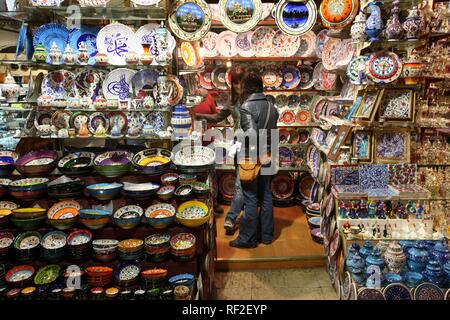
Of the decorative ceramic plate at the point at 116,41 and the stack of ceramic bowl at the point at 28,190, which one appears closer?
the stack of ceramic bowl at the point at 28,190

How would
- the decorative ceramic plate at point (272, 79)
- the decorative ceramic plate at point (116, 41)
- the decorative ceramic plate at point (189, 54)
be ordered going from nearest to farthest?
the decorative ceramic plate at point (116, 41) < the decorative ceramic plate at point (189, 54) < the decorative ceramic plate at point (272, 79)

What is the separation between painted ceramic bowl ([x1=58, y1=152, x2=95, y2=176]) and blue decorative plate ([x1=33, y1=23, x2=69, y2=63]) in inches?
33.0

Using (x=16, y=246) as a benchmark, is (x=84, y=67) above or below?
above

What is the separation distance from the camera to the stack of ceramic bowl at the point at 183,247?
8.45 ft

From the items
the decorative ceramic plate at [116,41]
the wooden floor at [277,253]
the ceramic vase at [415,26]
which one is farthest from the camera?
the wooden floor at [277,253]

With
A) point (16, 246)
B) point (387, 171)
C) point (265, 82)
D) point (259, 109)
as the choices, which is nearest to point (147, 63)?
point (259, 109)

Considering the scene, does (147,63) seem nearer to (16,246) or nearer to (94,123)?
(94,123)

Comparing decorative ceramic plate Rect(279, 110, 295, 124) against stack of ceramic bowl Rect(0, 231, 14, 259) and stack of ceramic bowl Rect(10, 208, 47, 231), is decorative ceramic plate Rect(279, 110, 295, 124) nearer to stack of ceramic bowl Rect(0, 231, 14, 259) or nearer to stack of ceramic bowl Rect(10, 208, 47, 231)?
stack of ceramic bowl Rect(10, 208, 47, 231)

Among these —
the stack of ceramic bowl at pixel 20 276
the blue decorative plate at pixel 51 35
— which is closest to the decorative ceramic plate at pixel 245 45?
the blue decorative plate at pixel 51 35

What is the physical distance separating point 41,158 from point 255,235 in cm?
213

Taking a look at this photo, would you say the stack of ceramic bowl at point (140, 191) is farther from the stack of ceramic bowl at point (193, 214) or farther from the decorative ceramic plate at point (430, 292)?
the decorative ceramic plate at point (430, 292)

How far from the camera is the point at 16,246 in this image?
2.56 metres

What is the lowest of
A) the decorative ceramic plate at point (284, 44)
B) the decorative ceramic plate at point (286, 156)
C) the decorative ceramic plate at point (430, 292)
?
the decorative ceramic plate at point (430, 292)

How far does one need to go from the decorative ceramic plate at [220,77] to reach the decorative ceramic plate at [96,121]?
2342mm
